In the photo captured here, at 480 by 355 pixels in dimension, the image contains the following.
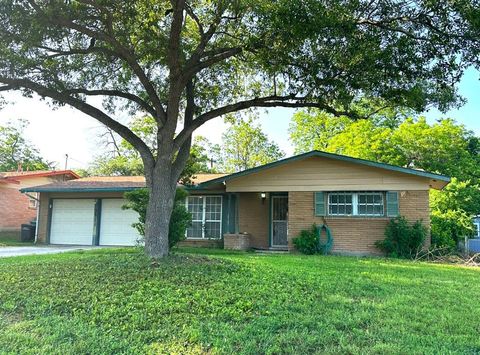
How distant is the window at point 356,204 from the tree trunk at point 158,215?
23.9 ft

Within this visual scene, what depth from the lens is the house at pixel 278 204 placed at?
1342cm

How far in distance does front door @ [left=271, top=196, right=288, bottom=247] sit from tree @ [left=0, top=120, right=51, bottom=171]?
30601 mm

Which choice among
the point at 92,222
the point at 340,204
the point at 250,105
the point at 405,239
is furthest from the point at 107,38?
the point at 92,222

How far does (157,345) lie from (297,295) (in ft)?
8.27

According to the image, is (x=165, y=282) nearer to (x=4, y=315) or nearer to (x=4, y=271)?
(x=4, y=315)

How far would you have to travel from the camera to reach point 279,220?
16.2m

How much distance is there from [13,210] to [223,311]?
20.0 metres

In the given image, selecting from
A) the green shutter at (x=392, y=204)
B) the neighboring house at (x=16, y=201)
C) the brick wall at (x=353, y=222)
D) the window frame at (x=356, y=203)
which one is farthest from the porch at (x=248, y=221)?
the neighboring house at (x=16, y=201)

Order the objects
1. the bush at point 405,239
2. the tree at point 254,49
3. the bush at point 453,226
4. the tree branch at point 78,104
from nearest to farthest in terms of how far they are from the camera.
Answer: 1. the tree at point 254,49
2. the tree branch at point 78,104
3. the bush at point 405,239
4. the bush at point 453,226

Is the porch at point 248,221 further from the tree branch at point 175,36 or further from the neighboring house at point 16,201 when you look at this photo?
the neighboring house at point 16,201

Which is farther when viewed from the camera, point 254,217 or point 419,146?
point 419,146

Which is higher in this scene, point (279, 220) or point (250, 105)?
point (250, 105)

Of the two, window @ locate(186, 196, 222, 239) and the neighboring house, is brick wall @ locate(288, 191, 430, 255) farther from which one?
the neighboring house

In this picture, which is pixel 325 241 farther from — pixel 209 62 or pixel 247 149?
pixel 247 149
